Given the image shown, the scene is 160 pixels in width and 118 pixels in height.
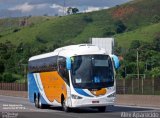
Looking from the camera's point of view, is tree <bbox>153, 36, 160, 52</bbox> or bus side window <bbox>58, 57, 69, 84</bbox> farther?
tree <bbox>153, 36, 160, 52</bbox>

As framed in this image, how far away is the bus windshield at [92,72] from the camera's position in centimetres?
2975

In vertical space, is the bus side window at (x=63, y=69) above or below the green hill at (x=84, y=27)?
below

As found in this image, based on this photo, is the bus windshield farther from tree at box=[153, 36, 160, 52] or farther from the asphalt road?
tree at box=[153, 36, 160, 52]

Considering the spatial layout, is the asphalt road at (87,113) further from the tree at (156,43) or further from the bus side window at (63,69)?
the tree at (156,43)

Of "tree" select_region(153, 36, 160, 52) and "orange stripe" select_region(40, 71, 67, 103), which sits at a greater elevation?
"tree" select_region(153, 36, 160, 52)

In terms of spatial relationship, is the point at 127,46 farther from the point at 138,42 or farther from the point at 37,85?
the point at 37,85

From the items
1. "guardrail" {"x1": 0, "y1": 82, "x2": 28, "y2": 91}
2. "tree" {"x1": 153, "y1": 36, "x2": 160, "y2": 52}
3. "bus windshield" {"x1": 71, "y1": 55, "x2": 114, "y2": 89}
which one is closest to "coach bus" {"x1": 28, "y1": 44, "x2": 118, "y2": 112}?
"bus windshield" {"x1": 71, "y1": 55, "x2": 114, "y2": 89}

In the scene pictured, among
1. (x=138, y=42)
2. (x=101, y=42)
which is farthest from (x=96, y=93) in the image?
(x=138, y=42)

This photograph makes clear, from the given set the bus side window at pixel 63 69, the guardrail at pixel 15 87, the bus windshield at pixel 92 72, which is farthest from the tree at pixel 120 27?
the bus windshield at pixel 92 72

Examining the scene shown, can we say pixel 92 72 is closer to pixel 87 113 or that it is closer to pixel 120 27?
pixel 87 113

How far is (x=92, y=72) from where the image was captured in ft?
97.7

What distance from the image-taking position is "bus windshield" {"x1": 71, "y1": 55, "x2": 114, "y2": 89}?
1171 inches

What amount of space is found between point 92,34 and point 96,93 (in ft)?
472

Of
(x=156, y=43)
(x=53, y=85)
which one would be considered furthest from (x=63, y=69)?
(x=156, y=43)
